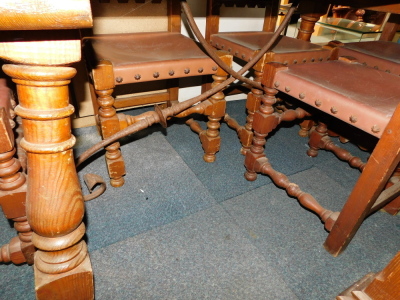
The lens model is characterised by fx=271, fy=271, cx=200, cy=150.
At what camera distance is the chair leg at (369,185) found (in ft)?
2.36

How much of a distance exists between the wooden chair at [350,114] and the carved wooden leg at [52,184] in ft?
2.44

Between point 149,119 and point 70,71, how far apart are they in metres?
0.67

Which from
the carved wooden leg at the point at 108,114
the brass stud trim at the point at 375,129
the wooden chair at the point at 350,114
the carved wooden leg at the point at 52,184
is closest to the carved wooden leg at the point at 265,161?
the wooden chair at the point at 350,114

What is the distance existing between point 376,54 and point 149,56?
1132mm

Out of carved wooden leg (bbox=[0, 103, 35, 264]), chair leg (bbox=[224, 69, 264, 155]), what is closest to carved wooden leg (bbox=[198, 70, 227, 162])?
chair leg (bbox=[224, 69, 264, 155])

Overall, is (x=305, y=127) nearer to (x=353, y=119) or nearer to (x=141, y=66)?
(x=353, y=119)

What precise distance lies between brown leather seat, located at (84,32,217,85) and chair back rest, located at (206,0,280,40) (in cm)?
31

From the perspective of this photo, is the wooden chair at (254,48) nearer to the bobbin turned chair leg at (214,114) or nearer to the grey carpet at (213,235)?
A: the bobbin turned chair leg at (214,114)

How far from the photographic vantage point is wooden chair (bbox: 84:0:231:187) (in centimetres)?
96

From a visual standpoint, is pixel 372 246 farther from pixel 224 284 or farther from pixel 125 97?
pixel 125 97

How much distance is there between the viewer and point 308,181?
1369 millimetres

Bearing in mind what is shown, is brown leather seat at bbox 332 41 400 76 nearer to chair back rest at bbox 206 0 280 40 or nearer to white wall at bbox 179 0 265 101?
chair back rest at bbox 206 0 280 40

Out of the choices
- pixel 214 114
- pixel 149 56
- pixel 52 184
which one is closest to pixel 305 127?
pixel 214 114

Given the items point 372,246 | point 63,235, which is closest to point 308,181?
point 372,246
